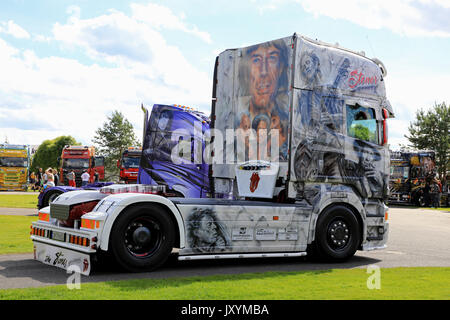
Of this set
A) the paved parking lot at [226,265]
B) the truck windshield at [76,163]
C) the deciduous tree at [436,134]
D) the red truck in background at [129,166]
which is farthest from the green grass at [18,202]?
the deciduous tree at [436,134]

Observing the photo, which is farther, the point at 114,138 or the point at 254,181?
the point at 114,138

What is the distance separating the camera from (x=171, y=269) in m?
8.34

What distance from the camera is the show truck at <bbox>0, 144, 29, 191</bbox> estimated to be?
155 feet

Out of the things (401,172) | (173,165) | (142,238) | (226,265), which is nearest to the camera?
(142,238)

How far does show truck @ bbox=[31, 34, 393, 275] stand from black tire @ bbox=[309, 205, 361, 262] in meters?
0.02

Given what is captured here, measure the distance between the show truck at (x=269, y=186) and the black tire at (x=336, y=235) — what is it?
0.07ft

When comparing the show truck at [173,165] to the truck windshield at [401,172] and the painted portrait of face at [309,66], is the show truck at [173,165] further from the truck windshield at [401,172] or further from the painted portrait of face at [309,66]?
the truck windshield at [401,172]

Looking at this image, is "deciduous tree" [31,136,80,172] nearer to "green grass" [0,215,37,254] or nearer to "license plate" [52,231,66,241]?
"green grass" [0,215,37,254]

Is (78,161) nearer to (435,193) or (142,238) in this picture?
(435,193)

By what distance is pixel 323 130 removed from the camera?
32.1ft

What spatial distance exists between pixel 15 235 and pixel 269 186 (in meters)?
6.16

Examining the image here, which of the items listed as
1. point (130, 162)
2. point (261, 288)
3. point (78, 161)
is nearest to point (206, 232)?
point (261, 288)
